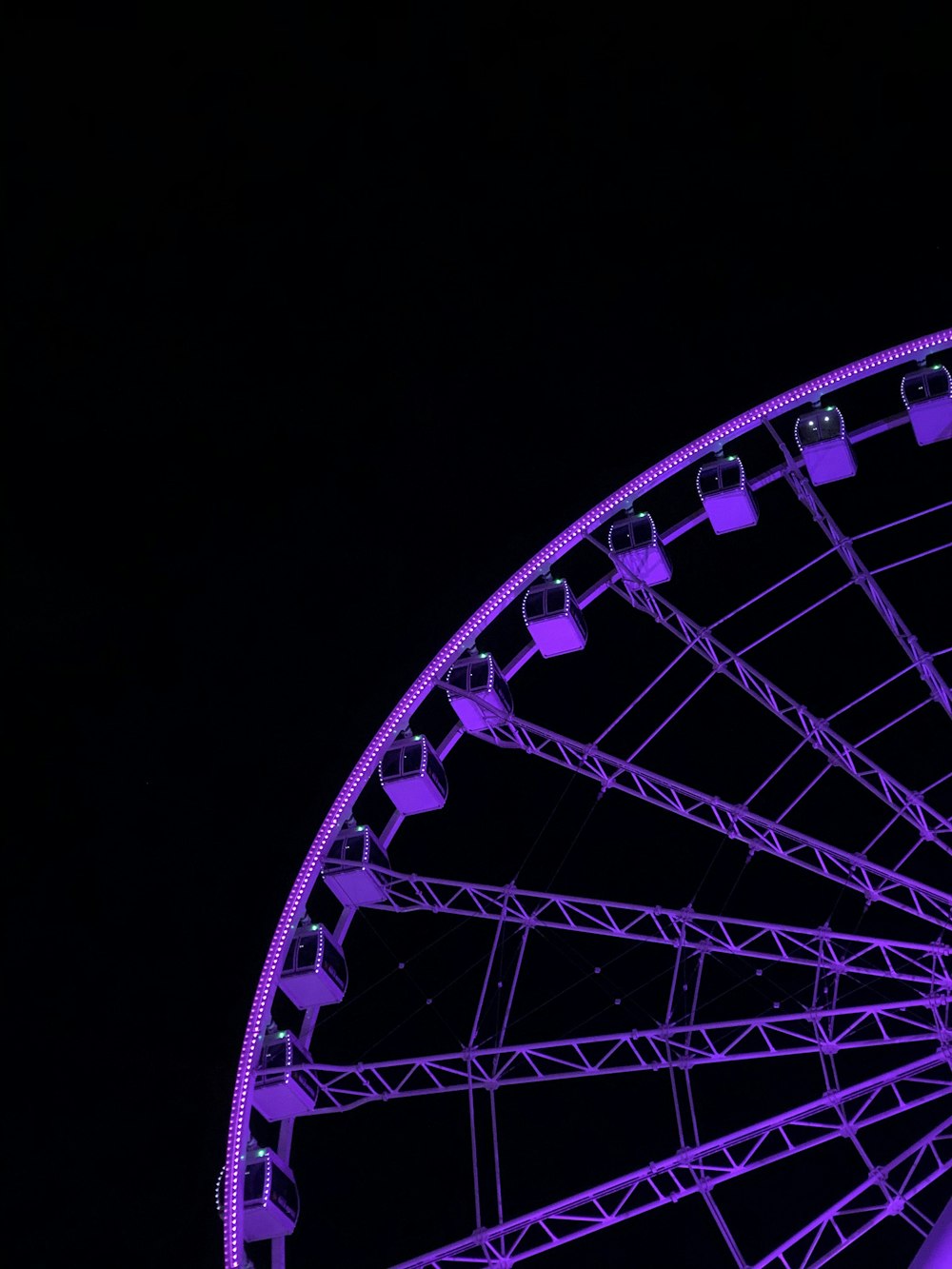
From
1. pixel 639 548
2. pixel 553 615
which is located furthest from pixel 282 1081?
pixel 639 548

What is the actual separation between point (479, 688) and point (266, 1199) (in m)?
6.39

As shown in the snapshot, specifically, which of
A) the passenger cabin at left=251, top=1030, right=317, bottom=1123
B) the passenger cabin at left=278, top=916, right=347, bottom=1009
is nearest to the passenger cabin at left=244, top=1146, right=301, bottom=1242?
the passenger cabin at left=251, top=1030, right=317, bottom=1123

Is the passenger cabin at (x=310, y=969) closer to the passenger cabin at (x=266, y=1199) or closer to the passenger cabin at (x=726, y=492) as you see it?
the passenger cabin at (x=266, y=1199)

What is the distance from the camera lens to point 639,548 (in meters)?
17.7

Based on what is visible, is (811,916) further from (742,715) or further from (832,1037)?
(832,1037)

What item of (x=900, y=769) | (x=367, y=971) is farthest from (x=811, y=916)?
(x=367, y=971)

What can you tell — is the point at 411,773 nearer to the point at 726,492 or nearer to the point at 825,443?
the point at 726,492

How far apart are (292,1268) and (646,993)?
28.2ft

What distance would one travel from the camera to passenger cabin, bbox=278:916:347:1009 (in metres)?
16.6

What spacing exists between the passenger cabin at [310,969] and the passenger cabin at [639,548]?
5867mm

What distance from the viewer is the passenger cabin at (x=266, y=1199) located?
15.2 m

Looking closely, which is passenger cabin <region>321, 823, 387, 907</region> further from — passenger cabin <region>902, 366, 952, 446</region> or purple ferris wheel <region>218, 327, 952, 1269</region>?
passenger cabin <region>902, 366, 952, 446</region>

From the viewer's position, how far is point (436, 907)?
18.4m

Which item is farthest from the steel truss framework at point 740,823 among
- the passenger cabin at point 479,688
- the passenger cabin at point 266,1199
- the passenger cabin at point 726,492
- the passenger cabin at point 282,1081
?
the passenger cabin at point 266,1199
